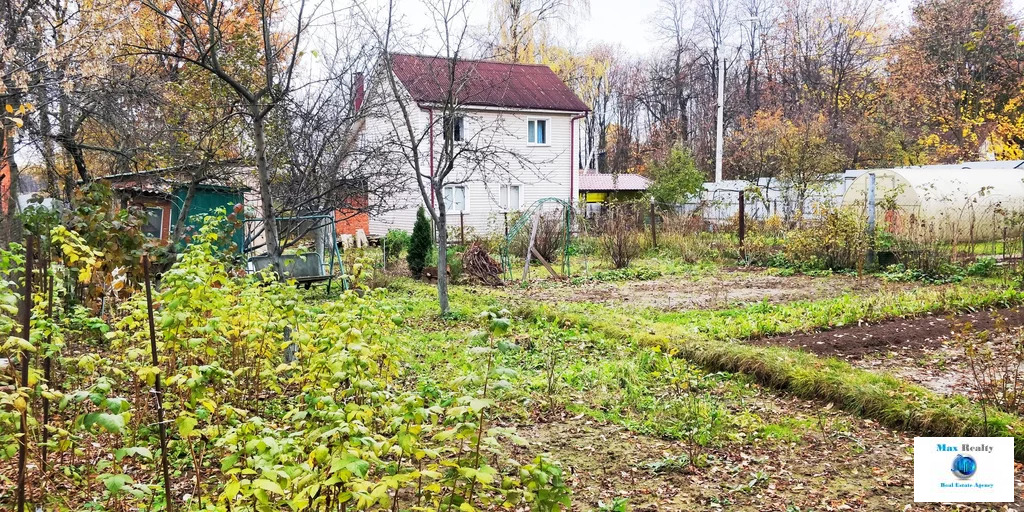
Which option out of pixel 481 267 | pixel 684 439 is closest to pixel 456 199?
pixel 481 267

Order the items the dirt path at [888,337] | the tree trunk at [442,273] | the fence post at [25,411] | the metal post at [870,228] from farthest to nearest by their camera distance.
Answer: the metal post at [870,228] → the tree trunk at [442,273] → the dirt path at [888,337] → the fence post at [25,411]

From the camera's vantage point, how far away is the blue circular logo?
386 centimetres

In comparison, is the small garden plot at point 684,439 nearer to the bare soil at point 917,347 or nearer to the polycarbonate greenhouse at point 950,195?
the bare soil at point 917,347

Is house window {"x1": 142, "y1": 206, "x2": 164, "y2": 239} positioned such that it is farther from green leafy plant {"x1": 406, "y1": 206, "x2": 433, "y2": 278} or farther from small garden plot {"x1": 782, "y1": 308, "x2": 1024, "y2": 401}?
small garden plot {"x1": 782, "y1": 308, "x2": 1024, "y2": 401}

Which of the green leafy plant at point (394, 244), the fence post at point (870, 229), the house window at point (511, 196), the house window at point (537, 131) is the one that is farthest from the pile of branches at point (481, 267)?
the house window at point (537, 131)

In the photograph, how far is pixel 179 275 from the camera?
346cm

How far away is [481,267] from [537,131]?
1295 centimetres

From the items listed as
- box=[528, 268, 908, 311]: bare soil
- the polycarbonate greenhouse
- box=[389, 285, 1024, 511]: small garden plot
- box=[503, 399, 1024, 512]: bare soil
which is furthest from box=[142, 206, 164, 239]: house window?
the polycarbonate greenhouse

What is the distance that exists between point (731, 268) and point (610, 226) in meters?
2.90

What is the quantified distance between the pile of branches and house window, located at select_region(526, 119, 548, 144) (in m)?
12.1

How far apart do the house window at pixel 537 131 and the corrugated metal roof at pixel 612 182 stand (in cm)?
718

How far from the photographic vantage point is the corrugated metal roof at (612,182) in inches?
1297

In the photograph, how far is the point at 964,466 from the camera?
156 inches

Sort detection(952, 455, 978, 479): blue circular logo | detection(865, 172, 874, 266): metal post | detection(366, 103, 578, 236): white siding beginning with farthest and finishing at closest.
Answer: detection(366, 103, 578, 236): white siding → detection(865, 172, 874, 266): metal post → detection(952, 455, 978, 479): blue circular logo
